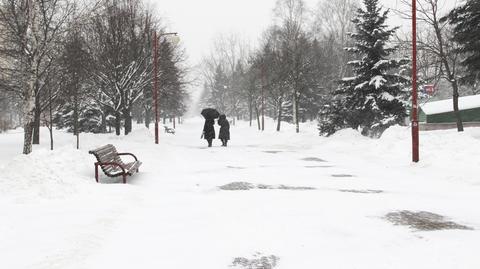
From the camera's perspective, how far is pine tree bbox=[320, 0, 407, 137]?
23562 millimetres

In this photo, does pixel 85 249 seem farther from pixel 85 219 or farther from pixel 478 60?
pixel 478 60

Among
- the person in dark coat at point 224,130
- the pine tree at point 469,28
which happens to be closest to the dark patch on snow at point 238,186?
the person in dark coat at point 224,130

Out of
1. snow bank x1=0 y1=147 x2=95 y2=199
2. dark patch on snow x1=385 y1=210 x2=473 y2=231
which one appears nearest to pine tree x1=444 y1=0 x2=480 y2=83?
dark patch on snow x1=385 y1=210 x2=473 y2=231

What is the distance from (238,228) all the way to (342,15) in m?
51.0

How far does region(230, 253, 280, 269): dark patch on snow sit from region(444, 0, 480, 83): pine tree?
69.1ft

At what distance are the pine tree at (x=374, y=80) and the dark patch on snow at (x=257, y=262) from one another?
1979 cm

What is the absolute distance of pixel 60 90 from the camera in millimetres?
19562

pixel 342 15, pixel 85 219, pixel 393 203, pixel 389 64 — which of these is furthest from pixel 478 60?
pixel 342 15

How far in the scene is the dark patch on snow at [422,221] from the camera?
245 inches

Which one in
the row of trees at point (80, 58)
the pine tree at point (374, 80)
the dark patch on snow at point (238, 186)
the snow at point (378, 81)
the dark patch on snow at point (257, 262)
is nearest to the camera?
the dark patch on snow at point (257, 262)


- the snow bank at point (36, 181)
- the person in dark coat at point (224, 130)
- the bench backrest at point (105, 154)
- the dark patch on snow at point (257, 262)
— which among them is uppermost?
the person in dark coat at point (224, 130)

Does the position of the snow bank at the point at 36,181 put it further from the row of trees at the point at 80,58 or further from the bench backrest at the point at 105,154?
the row of trees at the point at 80,58

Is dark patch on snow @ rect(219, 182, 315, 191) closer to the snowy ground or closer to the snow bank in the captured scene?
the snowy ground

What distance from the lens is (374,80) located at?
76.7ft
